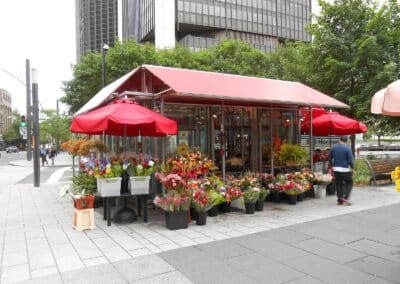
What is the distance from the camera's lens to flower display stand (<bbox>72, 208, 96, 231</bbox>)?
6.96 meters

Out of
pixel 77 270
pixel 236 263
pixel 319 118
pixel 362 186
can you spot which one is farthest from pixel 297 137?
pixel 77 270

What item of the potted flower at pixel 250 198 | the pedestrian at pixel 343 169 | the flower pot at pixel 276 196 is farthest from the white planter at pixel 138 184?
the pedestrian at pixel 343 169

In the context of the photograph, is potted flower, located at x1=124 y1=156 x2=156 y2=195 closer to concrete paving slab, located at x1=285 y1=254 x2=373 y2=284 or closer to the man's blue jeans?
concrete paving slab, located at x1=285 y1=254 x2=373 y2=284

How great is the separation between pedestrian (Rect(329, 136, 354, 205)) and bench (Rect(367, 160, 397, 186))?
403 cm

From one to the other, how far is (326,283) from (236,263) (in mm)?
1240

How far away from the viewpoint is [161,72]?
8273mm

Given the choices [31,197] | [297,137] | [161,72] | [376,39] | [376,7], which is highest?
[376,7]

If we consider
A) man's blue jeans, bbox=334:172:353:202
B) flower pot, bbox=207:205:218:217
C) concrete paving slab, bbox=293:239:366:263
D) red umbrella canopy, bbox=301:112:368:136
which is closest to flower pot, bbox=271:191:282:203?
man's blue jeans, bbox=334:172:353:202

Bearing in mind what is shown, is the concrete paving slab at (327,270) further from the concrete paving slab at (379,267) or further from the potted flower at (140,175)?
the potted flower at (140,175)

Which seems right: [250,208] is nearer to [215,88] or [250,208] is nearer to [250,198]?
[250,198]

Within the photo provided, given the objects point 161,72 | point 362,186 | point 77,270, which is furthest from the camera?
point 362,186

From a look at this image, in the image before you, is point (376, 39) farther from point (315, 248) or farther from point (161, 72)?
point (315, 248)

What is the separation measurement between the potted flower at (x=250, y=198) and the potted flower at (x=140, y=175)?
2.32 metres

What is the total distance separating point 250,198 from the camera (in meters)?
8.17
